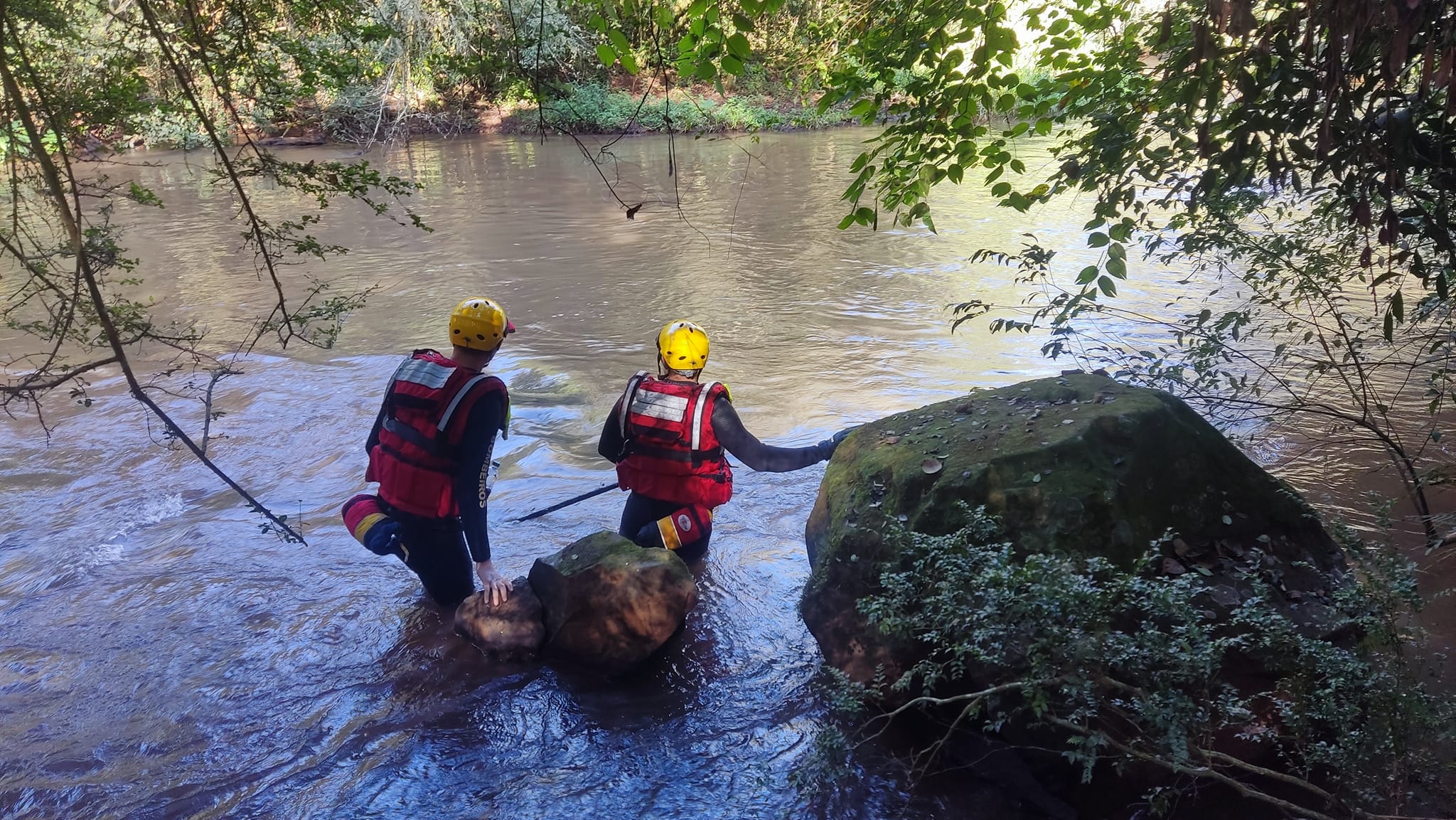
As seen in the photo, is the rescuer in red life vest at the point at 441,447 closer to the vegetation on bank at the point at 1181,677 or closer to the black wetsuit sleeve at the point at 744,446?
the black wetsuit sleeve at the point at 744,446

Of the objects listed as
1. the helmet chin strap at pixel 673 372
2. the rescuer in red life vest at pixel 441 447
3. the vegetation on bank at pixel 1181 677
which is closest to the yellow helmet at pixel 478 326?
the rescuer in red life vest at pixel 441 447

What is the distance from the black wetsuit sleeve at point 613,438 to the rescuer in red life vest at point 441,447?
0.66 meters

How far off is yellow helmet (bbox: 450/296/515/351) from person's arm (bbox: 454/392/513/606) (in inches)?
11.2

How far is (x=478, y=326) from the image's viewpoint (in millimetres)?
Result: 4316

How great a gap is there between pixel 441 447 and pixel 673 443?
120 centimetres

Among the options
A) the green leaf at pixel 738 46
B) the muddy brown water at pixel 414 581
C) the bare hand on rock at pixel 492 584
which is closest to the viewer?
the green leaf at pixel 738 46

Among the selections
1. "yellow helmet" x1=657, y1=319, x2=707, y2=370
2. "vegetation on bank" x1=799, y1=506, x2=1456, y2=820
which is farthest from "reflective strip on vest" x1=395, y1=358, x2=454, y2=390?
"vegetation on bank" x1=799, y1=506, x2=1456, y2=820

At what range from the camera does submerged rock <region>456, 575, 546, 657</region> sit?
4418 millimetres

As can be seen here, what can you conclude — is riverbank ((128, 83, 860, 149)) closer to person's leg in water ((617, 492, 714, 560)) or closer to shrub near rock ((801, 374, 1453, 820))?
person's leg in water ((617, 492, 714, 560))

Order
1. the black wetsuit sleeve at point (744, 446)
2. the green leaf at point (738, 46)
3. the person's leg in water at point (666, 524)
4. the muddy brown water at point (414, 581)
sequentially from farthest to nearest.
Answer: the person's leg in water at point (666, 524) < the black wetsuit sleeve at point (744, 446) < the muddy brown water at point (414, 581) < the green leaf at point (738, 46)

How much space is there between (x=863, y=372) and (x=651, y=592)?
5.32m

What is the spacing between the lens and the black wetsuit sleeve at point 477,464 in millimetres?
4254

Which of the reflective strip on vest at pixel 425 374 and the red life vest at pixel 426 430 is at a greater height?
the reflective strip on vest at pixel 425 374

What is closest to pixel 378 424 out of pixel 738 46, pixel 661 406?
pixel 661 406
